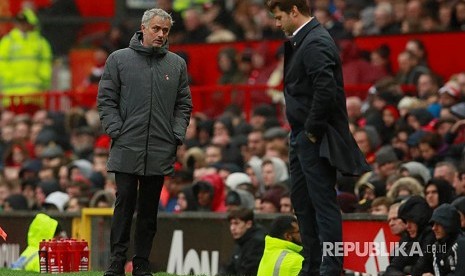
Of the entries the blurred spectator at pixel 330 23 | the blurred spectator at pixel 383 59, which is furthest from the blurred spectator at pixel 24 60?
the blurred spectator at pixel 383 59

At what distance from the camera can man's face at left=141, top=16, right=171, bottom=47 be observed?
12586 millimetres

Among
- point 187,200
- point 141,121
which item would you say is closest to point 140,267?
point 141,121

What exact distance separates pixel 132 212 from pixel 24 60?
15.8 m

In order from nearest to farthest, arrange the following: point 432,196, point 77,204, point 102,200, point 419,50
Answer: point 432,196 < point 102,200 < point 77,204 < point 419,50

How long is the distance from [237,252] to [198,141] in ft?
20.3

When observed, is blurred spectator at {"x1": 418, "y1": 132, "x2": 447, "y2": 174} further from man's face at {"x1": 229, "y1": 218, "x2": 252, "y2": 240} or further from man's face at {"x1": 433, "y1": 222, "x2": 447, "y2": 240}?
man's face at {"x1": 433, "y1": 222, "x2": 447, "y2": 240}

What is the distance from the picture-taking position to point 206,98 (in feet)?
78.0

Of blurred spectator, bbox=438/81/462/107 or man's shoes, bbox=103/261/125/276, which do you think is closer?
man's shoes, bbox=103/261/125/276

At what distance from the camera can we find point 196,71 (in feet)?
86.3

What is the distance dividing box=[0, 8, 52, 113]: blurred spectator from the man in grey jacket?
15.5m

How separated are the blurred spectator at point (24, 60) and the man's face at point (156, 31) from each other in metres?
15.6

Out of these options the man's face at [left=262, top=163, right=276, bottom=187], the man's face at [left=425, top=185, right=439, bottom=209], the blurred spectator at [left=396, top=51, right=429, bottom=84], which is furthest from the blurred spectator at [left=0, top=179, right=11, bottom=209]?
the man's face at [left=425, top=185, right=439, bottom=209]

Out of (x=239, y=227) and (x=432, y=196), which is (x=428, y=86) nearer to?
(x=432, y=196)

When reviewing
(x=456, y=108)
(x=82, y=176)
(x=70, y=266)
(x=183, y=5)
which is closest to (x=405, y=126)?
(x=456, y=108)
